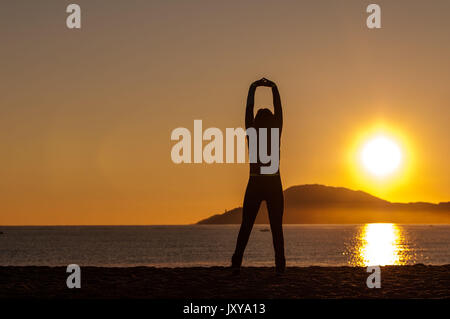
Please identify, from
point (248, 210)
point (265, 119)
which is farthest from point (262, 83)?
point (248, 210)

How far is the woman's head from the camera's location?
53.3ft

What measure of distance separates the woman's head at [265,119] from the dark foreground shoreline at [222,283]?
3.59 metres

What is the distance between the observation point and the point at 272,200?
53.8 ft

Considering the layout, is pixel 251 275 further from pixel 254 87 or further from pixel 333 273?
pixel 254 87

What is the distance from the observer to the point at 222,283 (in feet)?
52.1

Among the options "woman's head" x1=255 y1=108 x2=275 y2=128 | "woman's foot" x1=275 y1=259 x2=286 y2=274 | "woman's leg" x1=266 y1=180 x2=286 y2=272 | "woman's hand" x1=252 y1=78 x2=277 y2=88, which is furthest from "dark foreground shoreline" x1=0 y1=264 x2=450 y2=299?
"woman's hand" x1=252 y1=78 x2=277 y2=88

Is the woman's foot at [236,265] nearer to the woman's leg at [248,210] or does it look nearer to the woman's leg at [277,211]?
the woman's leg at [248,210]

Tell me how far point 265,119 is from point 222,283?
12.7 feet

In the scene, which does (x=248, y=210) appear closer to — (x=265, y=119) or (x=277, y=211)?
(x=277, y=211)

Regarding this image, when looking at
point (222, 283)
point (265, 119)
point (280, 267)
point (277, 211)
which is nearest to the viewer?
point (222, 283)

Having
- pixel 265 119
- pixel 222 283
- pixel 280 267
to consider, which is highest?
pixel 265 119

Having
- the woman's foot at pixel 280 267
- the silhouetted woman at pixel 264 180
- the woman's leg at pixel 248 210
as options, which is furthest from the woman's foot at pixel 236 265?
the woman's foot at pixel 280 267

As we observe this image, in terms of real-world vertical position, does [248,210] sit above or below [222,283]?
above

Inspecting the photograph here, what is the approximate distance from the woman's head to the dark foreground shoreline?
11.8 feet
